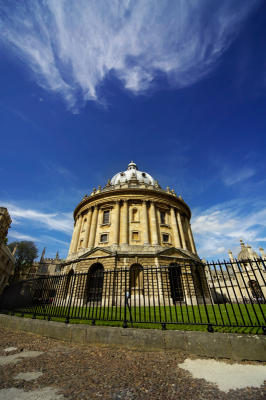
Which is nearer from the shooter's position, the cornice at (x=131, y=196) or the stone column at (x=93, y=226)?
the stone column at (x=93, y=226)

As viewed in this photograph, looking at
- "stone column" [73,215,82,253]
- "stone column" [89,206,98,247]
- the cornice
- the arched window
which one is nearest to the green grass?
"stone column" [89,206,98,247]

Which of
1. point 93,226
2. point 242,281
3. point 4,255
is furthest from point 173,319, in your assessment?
point 4,255

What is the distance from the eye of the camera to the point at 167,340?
4.89 metres

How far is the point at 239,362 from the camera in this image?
4.07 metres

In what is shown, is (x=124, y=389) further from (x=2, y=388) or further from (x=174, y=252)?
(x=174, y=252)

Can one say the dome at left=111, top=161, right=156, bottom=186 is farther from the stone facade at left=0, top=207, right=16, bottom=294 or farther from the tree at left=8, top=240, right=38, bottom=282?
the tree at left=8, top=240, right=38, bottom=282

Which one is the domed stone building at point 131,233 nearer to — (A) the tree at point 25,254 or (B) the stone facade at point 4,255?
(B) the stone facade at point 4,255

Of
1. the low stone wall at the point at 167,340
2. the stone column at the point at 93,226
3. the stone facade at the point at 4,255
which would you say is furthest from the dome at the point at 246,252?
the stone facade at the point at 4,255

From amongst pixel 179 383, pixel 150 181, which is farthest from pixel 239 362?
pixel 150 181

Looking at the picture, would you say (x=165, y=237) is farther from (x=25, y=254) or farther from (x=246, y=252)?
(x=25, y=254)

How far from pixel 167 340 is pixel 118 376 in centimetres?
177

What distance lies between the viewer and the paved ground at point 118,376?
9.85 feet

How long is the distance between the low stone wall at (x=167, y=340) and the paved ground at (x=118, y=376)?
196 mm

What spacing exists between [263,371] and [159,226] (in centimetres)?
1976
